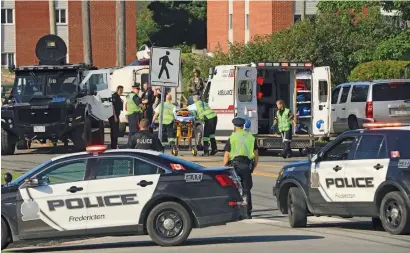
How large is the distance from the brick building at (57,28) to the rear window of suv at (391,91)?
1460 inches

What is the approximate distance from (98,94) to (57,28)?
3792 centimetres

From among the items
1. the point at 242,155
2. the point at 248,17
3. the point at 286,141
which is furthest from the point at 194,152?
the point at 248,17

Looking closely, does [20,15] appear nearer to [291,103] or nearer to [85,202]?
[291,103]

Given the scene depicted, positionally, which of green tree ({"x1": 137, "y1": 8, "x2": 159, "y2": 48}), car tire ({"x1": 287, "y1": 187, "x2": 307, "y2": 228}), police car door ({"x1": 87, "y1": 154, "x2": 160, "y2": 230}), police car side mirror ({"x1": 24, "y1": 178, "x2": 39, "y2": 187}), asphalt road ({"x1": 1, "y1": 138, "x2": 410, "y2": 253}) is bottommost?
asphalt road ({"x1": 1, "y1": 138, "x2": 410, "y2": 253})

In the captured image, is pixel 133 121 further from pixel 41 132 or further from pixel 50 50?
pixel 50 50

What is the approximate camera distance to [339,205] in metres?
15.8

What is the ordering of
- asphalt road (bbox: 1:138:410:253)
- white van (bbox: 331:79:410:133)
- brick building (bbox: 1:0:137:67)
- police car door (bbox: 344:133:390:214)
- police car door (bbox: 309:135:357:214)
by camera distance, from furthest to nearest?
brick building (bbox: 1:0:137:67)
white van (bbox: 331:79:410:133)
police car door (bbox: 309:135:357:214)
police car door (bbox: 344:133:390:214)
asphalt road (bbox: 1:138:410:253)

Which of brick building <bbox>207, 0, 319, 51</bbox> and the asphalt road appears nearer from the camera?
the asphalt road

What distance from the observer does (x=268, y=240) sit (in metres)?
15.0

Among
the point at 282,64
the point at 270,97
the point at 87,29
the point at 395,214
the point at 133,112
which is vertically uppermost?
the point at 87,29

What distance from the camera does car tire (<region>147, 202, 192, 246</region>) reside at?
14.1 m

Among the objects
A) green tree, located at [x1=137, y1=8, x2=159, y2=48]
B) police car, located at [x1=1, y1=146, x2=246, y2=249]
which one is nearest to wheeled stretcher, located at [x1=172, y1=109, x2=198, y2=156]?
police car, located at [x1=1, y1=146, x2=246, y2=249]

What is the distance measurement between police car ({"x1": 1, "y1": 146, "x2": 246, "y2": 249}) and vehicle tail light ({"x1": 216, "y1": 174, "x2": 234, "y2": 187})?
4 cm

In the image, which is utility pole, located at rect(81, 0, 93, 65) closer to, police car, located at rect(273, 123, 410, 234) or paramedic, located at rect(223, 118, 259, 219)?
paramedic, located at rect(223, 118, 259, 219)
